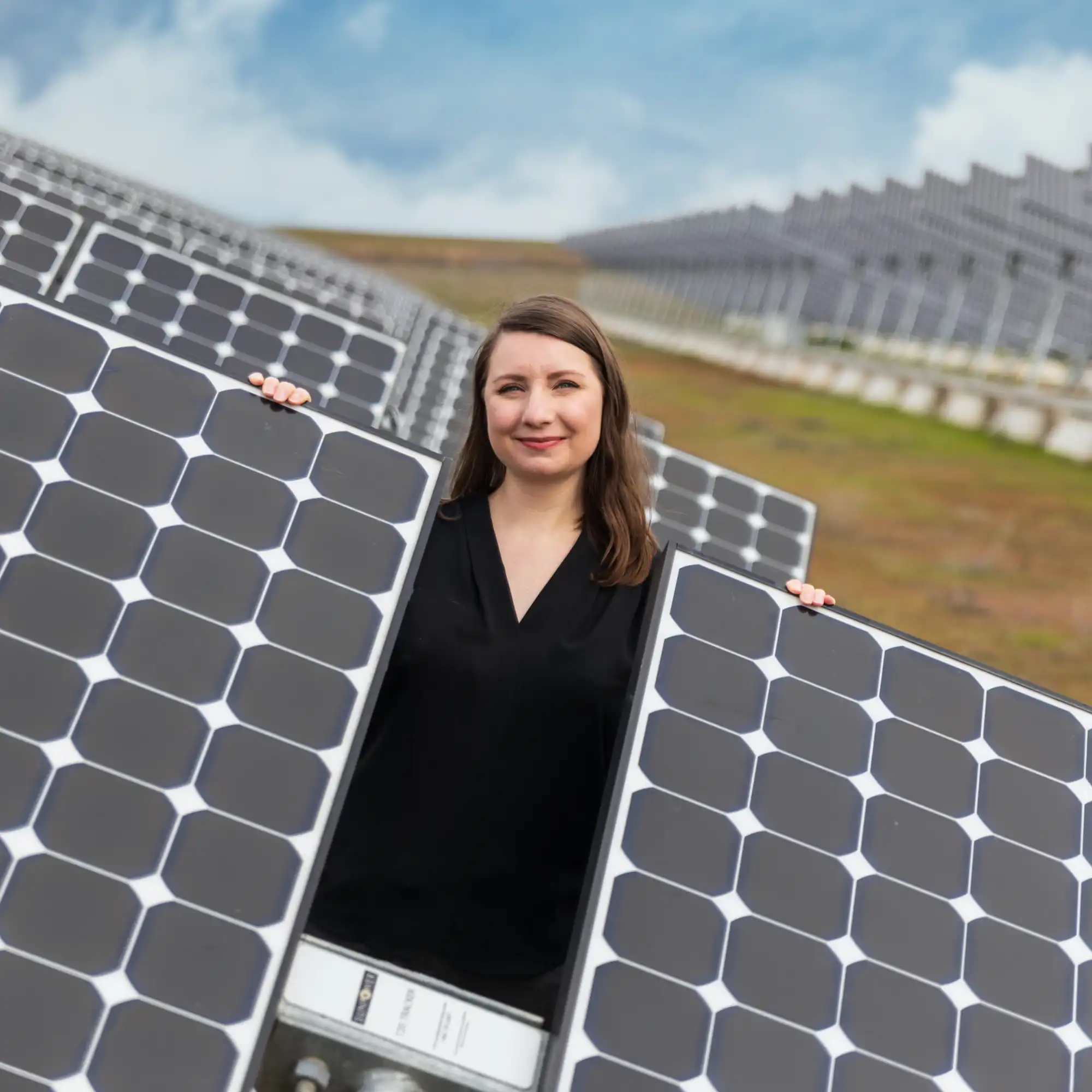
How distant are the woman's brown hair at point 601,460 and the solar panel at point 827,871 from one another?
0.43 metres

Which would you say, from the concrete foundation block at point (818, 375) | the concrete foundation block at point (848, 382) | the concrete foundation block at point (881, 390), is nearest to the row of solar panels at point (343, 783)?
the concrete foundation block at point (881, 390)

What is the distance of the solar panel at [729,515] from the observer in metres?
6.07

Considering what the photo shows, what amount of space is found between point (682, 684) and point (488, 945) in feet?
3.39

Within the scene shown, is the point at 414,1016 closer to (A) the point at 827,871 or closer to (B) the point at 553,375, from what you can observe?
(A) the point at 827,871

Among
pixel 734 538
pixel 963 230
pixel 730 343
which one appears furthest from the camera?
pixel 730 343

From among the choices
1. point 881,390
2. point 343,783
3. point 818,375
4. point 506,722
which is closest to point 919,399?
point 881,390

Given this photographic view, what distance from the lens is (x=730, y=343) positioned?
145 feet

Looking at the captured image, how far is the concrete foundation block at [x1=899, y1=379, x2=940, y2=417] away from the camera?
26391mm

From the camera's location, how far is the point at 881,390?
95.9 ft

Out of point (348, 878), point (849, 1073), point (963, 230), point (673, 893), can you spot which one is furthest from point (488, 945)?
point (963, 230)

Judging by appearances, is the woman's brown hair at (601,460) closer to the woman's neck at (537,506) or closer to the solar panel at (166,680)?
the woman's neck at (537,506)

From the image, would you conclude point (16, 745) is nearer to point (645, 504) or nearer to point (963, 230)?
point (645, 504)

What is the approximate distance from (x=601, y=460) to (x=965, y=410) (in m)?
22.5

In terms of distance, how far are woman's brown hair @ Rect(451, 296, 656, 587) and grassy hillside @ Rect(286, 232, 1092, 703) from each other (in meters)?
0.82
